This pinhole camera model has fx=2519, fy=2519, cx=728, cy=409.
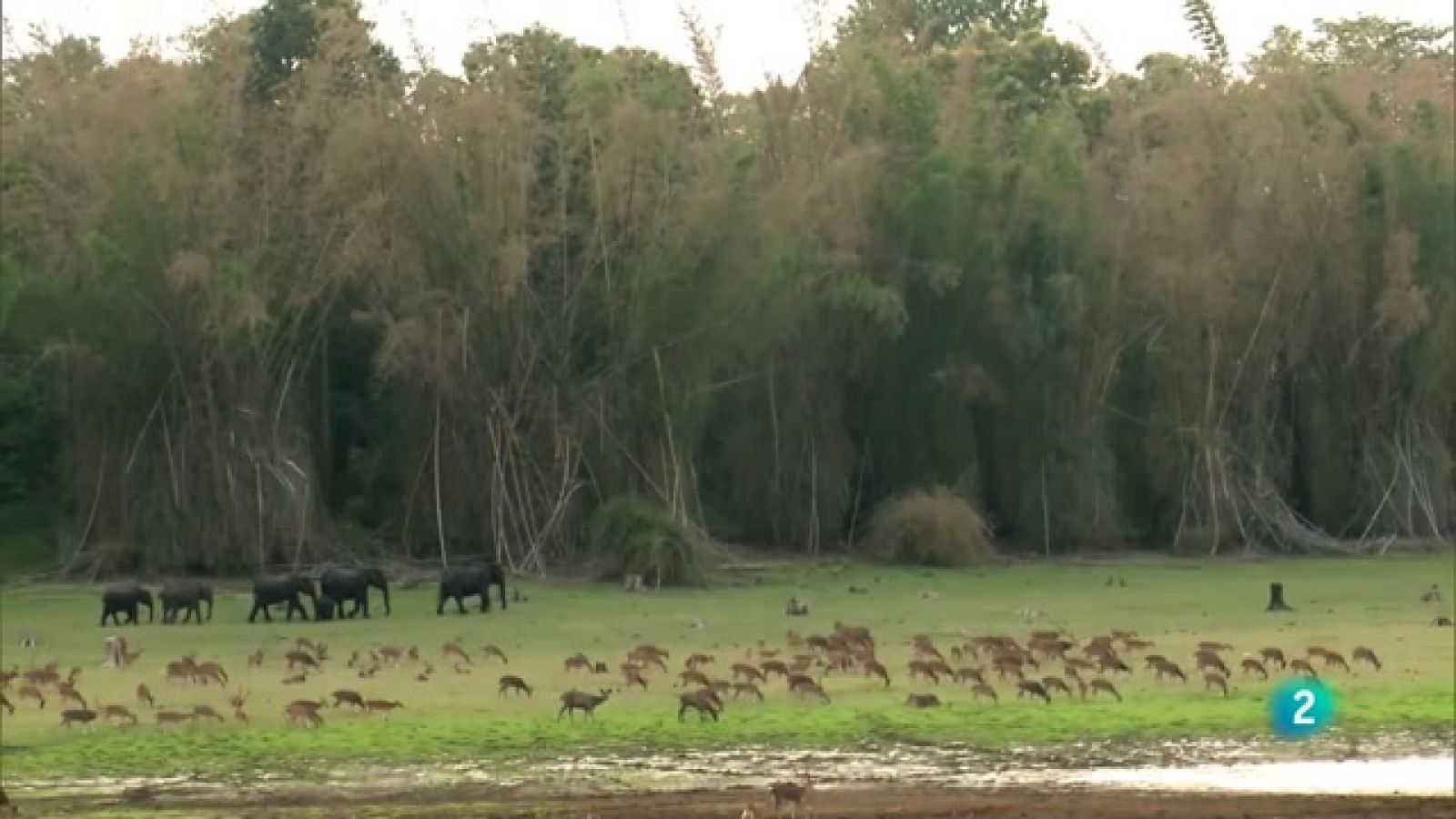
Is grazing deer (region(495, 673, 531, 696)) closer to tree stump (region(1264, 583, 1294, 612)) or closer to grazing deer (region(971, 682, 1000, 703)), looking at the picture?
grazing deer (region(971, 682, 1000, 703))

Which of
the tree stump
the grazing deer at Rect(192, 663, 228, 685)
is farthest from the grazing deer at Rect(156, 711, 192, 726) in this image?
the tree stump

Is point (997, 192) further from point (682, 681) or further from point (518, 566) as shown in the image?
point (682, 681)

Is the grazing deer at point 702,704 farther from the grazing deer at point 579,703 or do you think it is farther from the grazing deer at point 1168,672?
the grazing deer at point 1168,672

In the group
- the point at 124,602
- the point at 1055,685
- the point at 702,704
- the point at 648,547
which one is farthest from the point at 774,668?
the point at 648,547

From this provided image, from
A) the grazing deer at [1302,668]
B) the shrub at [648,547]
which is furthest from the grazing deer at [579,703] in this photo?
the shrub at [648,547]

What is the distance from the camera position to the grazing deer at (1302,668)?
19008mm

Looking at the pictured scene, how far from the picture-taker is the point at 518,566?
3206cm

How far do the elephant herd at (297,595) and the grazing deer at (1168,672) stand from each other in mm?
10396

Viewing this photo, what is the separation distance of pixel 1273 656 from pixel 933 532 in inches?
574

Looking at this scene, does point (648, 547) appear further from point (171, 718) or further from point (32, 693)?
point (171, 718)

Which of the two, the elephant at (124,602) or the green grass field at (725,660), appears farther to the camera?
the elephant at (124,602)

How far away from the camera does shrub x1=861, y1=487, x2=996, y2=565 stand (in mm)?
33719

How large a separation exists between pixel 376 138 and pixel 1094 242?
11.1 metres

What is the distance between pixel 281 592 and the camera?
2728 centimetres
